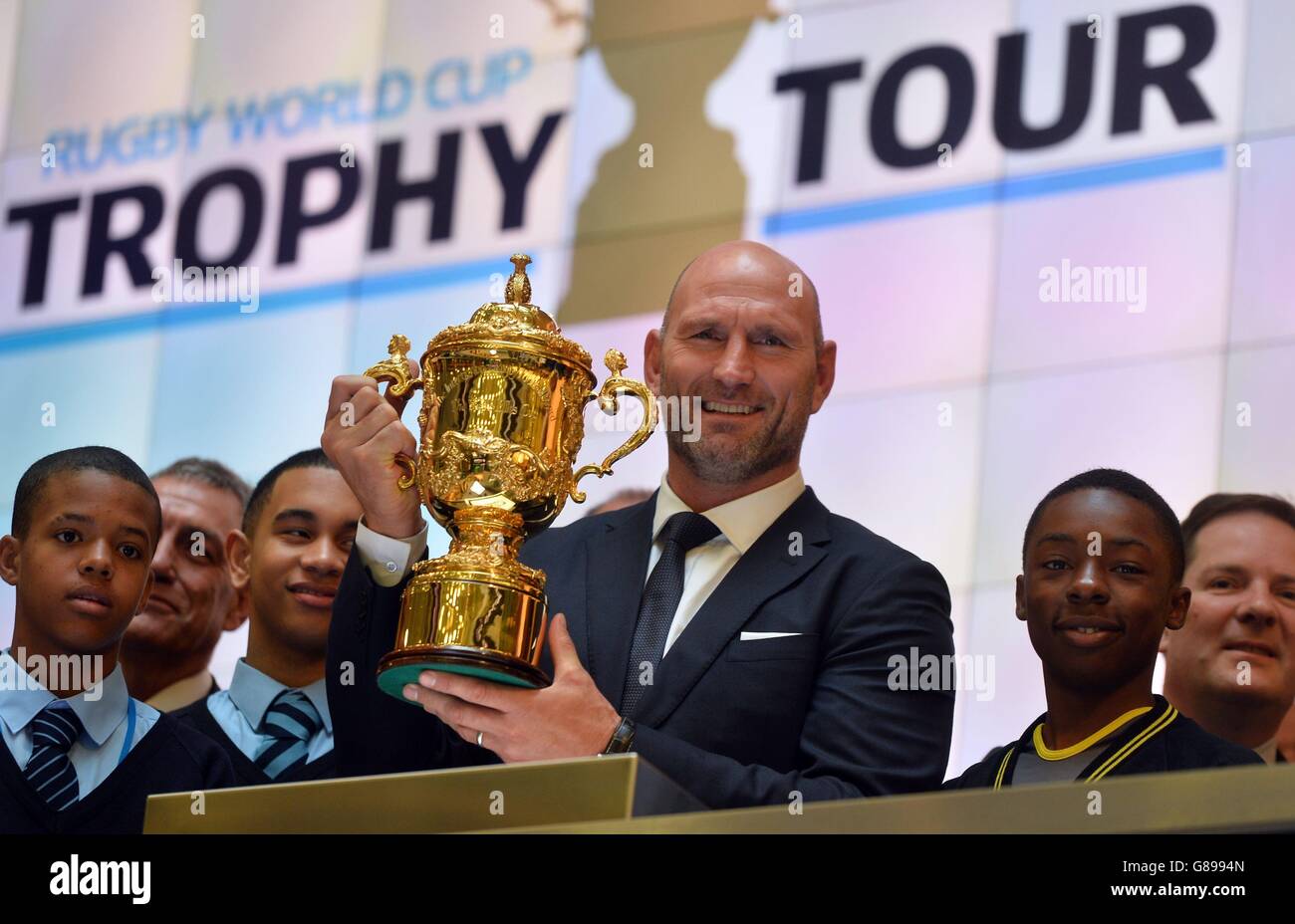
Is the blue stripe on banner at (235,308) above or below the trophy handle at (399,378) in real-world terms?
above

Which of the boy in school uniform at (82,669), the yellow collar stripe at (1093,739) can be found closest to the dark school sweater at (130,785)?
the boy in school uniform at (82,669)

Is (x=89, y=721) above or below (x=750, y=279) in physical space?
below

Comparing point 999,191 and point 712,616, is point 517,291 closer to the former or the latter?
point 712,616

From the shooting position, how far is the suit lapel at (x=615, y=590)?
95.1 inches

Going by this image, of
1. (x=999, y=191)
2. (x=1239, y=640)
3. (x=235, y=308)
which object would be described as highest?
(x=999, y=191)

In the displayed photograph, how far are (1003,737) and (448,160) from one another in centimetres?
244

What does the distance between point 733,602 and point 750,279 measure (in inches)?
20.9

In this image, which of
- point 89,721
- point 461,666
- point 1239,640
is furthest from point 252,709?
point 1239,640

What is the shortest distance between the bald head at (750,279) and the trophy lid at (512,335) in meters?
0.40

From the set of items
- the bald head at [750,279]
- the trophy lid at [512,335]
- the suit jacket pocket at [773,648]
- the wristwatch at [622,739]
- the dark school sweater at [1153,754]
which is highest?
the bald head at [750,279]

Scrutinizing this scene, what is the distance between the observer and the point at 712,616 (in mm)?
2404

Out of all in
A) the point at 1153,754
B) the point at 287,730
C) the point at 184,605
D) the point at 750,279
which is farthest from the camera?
the point at 184,605

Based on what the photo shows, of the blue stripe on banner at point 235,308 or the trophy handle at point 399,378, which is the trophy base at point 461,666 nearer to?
the trophy handle at point 399,378
